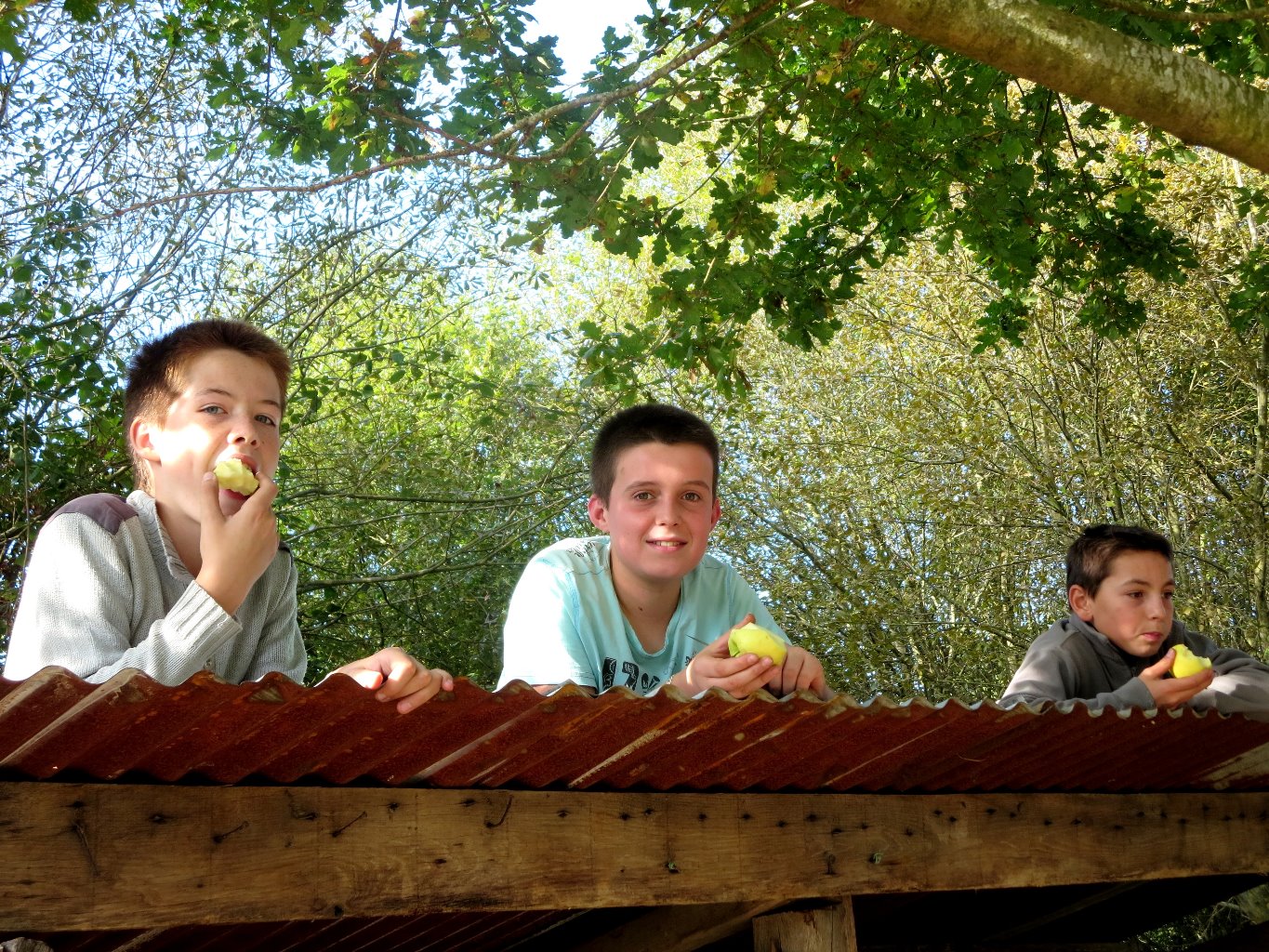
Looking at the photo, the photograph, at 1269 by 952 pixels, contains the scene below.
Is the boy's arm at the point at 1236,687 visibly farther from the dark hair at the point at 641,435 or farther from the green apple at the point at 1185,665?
the dark hair at the point at 641,435

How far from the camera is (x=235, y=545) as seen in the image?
2.44 metres

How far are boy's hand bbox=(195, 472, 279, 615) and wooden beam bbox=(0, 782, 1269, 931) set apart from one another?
39 cm

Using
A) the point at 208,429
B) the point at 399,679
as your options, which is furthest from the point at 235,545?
the point at 399,679

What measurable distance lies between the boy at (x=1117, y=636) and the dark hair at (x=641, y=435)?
4.14ft

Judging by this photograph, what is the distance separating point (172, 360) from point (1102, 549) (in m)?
3.38

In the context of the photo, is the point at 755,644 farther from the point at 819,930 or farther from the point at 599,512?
the point at 599,512

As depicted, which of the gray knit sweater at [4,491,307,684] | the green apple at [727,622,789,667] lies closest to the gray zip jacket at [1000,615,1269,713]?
the green apple at [727,622,789,667]

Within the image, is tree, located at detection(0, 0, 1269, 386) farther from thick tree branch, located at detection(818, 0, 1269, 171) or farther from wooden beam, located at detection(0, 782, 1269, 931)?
wooden beam, located at detection(0, 782, 1269, 931)

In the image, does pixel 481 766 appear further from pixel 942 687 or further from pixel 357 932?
pixel 942 687

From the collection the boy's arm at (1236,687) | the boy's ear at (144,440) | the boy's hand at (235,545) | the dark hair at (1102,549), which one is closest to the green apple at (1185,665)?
the boy's arm at (1236,687)

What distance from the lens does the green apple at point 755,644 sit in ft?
8.91

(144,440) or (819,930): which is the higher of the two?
(144,440)

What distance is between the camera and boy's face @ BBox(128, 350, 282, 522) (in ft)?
9.23

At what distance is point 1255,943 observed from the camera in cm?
490
